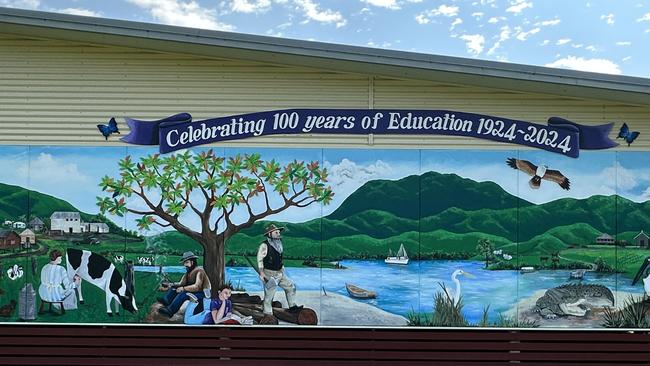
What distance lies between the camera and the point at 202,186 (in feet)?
21.2

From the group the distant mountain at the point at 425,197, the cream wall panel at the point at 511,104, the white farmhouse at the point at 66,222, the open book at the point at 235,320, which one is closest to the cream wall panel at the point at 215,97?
the cream wall panel at the point at 511,104

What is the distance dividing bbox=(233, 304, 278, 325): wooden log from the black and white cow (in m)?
1.30

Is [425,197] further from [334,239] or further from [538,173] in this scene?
[538,173]

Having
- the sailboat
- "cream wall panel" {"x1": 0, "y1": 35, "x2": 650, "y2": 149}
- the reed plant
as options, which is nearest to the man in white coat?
"cream wall panel" {"x1": 0, "y1": 35, "x2": 650, "y2": 149}

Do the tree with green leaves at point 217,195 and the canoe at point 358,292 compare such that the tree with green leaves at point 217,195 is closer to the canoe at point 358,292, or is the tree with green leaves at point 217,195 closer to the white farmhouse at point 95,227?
the white farmhouse at point 95,227

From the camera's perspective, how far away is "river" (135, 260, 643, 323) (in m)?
6.39

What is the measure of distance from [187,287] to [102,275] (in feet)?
3.50

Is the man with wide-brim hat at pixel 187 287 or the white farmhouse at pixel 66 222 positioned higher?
the white farmhouse at pixel 66 222

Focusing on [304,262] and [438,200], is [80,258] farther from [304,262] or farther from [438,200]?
[438,200]

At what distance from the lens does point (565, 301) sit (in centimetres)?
642

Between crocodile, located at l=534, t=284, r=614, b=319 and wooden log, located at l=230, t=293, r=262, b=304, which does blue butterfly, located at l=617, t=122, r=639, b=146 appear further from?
wooden log, located at l=230, t=293, r=262, b=304

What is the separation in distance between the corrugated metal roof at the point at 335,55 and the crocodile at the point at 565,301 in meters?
2.41

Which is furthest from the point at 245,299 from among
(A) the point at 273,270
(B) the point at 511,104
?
(B) the point at 511,104

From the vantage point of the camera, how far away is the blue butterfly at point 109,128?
21.2 ft
